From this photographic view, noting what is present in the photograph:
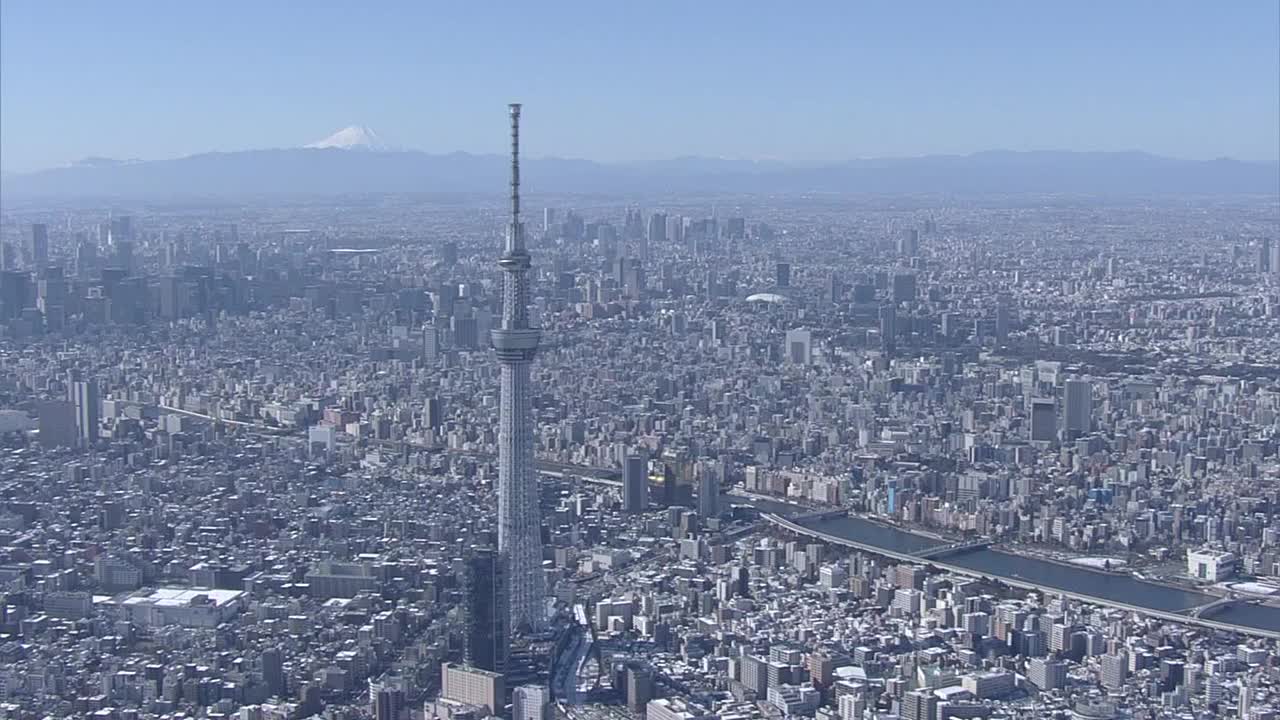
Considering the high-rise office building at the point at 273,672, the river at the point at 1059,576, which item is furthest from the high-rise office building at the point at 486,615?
the river at the point at 1059,576

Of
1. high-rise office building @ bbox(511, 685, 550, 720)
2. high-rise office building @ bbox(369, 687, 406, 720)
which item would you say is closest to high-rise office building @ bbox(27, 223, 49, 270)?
high-rise office building @ bbox(369, 687, 406, 720)

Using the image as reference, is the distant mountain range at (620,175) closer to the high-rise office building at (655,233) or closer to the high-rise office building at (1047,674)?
A: the high-rise office building at (655,233)

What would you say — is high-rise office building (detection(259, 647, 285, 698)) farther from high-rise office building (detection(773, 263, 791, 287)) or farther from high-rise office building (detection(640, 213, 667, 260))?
high-rise office building (detection(640, 213, 667, 260))

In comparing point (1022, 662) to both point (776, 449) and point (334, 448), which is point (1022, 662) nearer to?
point (776, 449)

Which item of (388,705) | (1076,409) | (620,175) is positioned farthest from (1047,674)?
(620,175)

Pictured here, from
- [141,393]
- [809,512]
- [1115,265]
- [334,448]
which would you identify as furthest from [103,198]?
[809,512]

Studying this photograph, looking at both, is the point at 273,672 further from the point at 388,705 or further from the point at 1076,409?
the point at 1076,409
